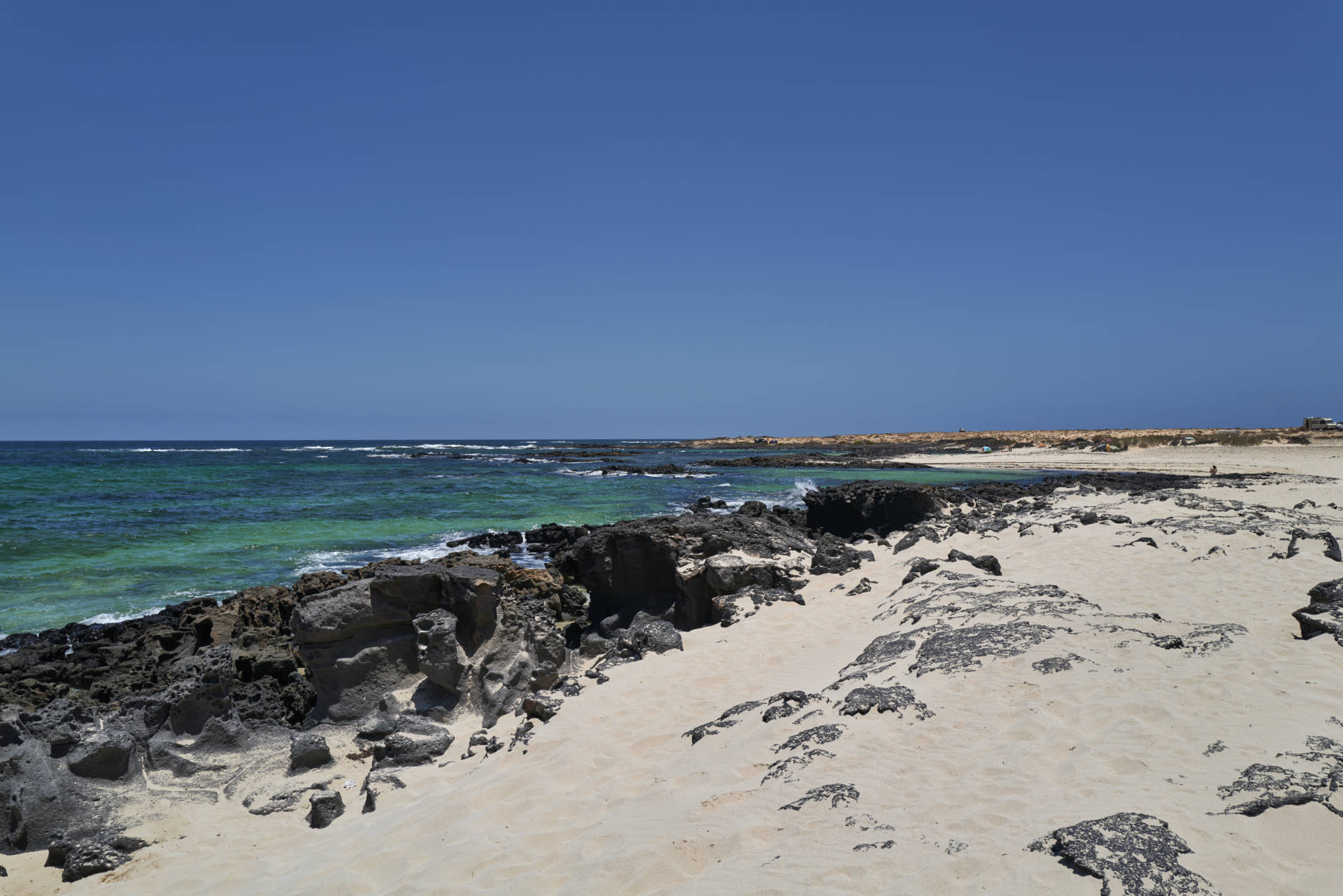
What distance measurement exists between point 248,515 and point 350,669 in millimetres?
19906

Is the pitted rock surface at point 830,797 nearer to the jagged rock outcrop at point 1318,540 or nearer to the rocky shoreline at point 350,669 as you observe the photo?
the rocky shoreline at point 350,669

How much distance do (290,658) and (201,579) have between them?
7.76 m

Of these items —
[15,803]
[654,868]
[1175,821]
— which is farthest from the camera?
[15,803]

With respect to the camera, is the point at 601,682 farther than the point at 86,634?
No

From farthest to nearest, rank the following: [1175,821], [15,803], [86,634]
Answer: [86,634], [15,803], [1175,821]

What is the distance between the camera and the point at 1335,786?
123 inches

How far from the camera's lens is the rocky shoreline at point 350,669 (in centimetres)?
493

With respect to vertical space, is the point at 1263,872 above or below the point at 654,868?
above

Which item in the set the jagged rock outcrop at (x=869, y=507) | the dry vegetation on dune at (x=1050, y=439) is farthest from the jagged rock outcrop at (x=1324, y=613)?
the dry vegetation on dune at (x=1050, y=439)

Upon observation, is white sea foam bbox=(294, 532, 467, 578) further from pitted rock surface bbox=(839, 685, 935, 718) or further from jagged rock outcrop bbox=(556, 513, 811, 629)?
pitted rock surface bbox=(839, 685, 935, 718)

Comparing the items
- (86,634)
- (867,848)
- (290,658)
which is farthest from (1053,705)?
(86,634)

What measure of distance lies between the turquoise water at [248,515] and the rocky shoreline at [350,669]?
10.4ft

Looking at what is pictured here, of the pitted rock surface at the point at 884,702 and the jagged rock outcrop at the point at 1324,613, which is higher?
the jagged rock outcrop at the point at 1324,613

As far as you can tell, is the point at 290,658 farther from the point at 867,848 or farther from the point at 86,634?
the point at 867,848
